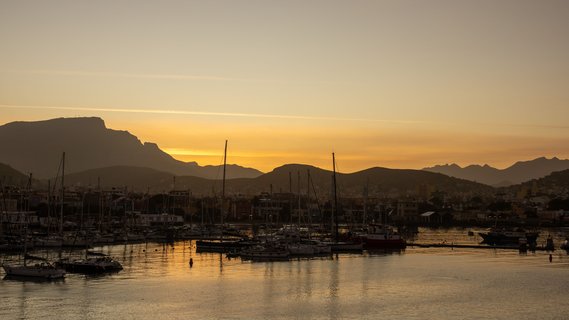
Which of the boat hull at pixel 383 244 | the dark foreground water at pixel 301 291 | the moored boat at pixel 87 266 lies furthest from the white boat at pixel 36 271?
the boat hull at pixel 383 244

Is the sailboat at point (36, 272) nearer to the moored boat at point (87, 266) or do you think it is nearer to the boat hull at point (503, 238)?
the moored boat at point (87, 266)

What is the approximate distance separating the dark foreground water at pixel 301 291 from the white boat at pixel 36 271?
135 cm

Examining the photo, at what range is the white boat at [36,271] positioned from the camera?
5325 centimetres

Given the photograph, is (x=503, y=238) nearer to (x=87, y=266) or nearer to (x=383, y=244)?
(x=383, y=244)

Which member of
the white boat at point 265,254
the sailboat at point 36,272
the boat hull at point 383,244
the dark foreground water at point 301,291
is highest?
the boat hull at point 383,244

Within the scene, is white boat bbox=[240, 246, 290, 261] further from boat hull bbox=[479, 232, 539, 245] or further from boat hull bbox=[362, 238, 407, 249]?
boat hull bbox=[479, 232, 539, 245]

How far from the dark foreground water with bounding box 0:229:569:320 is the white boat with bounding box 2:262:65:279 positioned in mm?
1349

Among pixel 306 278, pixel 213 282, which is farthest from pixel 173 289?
pixel 306 278

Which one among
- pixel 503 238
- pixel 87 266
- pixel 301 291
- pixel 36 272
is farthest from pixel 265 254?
pixel 503 238

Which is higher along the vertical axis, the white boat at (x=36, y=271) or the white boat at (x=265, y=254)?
the white boat at (x=265, y=254)

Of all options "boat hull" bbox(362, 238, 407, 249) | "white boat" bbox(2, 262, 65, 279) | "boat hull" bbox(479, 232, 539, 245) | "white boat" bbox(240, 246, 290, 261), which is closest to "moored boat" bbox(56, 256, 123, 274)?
"white boat" bbox(2, 262, 65, 279)

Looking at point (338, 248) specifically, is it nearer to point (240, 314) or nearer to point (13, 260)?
point (13, 260)

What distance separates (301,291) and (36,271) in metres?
19.2

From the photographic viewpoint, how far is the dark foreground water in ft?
141
